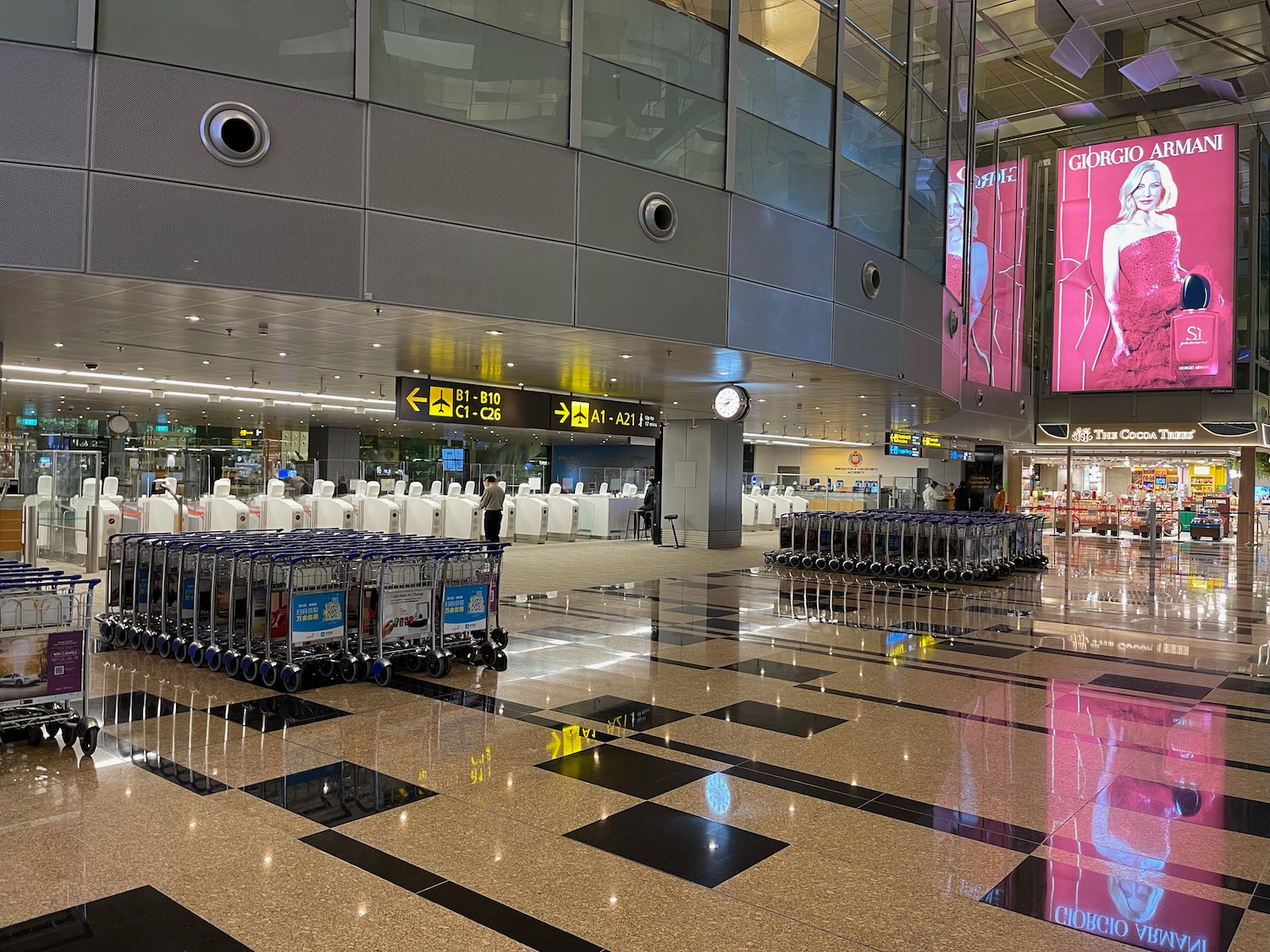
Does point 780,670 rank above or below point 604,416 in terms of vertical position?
below

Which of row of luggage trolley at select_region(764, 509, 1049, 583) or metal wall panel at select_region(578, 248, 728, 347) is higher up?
metal wall panel at select_region(578, 248, 728, 347)

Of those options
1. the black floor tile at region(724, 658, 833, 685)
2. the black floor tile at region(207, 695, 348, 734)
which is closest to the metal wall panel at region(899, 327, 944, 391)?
the black floor tile at region(724, 658, 833, 685)

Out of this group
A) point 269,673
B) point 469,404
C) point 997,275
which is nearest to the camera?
point 269,673

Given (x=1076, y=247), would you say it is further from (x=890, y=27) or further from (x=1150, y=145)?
(x=890, y=27)

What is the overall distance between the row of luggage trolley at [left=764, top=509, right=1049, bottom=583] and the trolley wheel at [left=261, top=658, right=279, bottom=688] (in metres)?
12.6

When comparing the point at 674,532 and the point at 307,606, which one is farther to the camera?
the point at 674,532

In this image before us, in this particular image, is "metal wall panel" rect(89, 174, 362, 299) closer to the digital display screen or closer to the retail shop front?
the digital display screen

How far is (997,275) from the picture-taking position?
98.1 feet

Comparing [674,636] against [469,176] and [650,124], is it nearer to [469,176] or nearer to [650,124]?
[469,176]

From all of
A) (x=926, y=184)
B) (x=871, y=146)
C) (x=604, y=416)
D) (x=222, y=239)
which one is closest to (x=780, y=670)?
(x=222, y=239)

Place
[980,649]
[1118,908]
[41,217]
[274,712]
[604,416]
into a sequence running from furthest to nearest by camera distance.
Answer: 1. [604,416]
2. [980,649]
3. [41,217]
4. [274,712]
5. [1118,908]

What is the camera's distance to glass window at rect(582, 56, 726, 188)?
1130 centimetres

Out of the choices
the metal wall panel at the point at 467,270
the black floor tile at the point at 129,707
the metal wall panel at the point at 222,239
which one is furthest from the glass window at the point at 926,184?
the black floor tile at the point at 129,707

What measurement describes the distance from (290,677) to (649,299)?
6186mm
